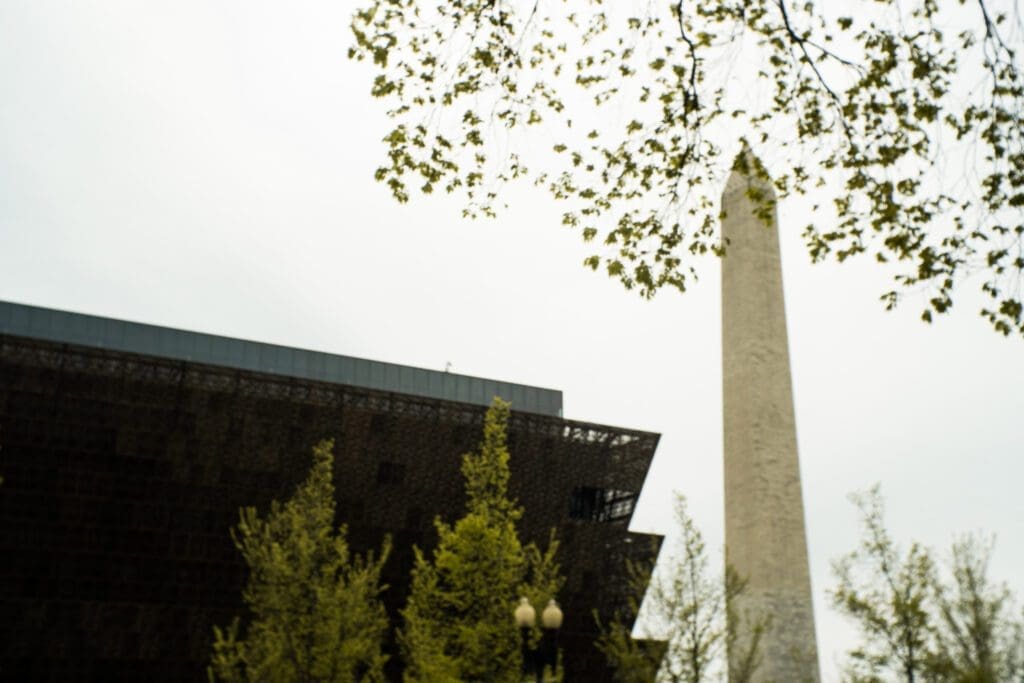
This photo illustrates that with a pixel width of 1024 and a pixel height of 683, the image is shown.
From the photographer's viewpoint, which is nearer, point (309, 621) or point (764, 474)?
point (764, 474)

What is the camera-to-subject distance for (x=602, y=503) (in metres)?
51.5

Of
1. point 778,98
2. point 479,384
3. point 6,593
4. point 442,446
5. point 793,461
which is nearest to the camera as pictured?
point 778,98

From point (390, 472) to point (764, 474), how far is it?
22122 mm

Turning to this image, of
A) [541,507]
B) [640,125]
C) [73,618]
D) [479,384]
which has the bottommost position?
[73,618]

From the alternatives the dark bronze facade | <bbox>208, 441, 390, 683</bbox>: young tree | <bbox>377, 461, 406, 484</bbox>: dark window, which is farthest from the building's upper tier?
<bbox>208, 441, 390, 683</bbox>: young tree

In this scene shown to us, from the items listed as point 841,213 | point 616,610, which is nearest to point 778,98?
point 841,213

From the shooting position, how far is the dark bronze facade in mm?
41125

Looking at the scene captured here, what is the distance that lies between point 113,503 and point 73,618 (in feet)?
14.2

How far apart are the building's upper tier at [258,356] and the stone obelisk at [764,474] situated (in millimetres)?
26214

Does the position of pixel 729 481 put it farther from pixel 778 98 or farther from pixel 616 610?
pixel 616 610

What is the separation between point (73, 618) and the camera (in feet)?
135

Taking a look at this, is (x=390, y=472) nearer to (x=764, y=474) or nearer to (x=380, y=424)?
(x=380, y=424)

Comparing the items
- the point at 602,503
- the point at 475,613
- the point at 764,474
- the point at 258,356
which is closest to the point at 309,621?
the point at 475,613

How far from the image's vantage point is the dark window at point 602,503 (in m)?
51.0
